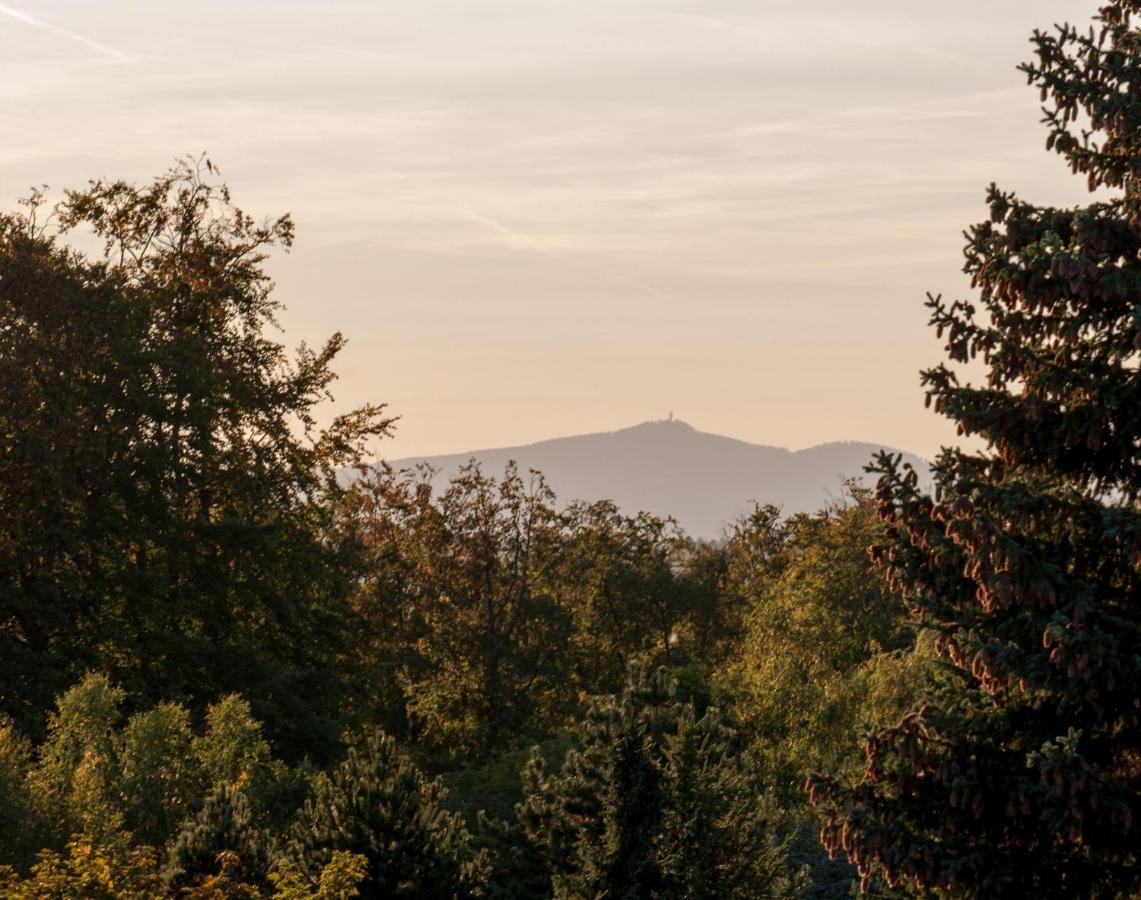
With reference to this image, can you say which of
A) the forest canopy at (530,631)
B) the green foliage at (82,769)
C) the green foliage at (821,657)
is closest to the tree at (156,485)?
the forest canopy at (530,631)

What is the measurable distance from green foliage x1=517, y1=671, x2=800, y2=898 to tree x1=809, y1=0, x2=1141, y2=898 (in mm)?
9370

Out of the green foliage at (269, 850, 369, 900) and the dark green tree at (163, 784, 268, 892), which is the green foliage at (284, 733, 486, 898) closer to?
the dark green tree at (163, 784, 268, 892)

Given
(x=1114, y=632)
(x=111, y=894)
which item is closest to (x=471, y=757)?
(x=111, y=894)

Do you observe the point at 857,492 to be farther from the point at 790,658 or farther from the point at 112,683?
the point at 112,683

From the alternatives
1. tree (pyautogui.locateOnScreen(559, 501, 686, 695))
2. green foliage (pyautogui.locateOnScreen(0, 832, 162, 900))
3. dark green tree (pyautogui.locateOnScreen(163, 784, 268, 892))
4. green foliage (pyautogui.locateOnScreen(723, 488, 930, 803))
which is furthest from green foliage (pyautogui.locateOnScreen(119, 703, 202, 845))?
tree (pyautogui.locateOnScreen(559, 501, 686, 695))

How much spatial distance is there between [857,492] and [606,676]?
50.5 ft

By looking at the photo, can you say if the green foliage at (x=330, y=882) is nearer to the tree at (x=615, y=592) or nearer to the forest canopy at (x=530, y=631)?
the forest canopy at (x=530, y=631)

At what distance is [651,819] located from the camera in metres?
25.3

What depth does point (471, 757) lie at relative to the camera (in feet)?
168

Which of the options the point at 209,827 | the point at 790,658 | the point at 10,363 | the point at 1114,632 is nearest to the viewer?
the point at 1114,632

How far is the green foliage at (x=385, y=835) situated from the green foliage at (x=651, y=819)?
102 inches

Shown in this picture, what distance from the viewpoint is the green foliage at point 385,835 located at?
2247 centimetres

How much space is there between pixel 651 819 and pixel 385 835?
15.5ft

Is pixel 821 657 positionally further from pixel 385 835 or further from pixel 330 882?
pixel 330 882
